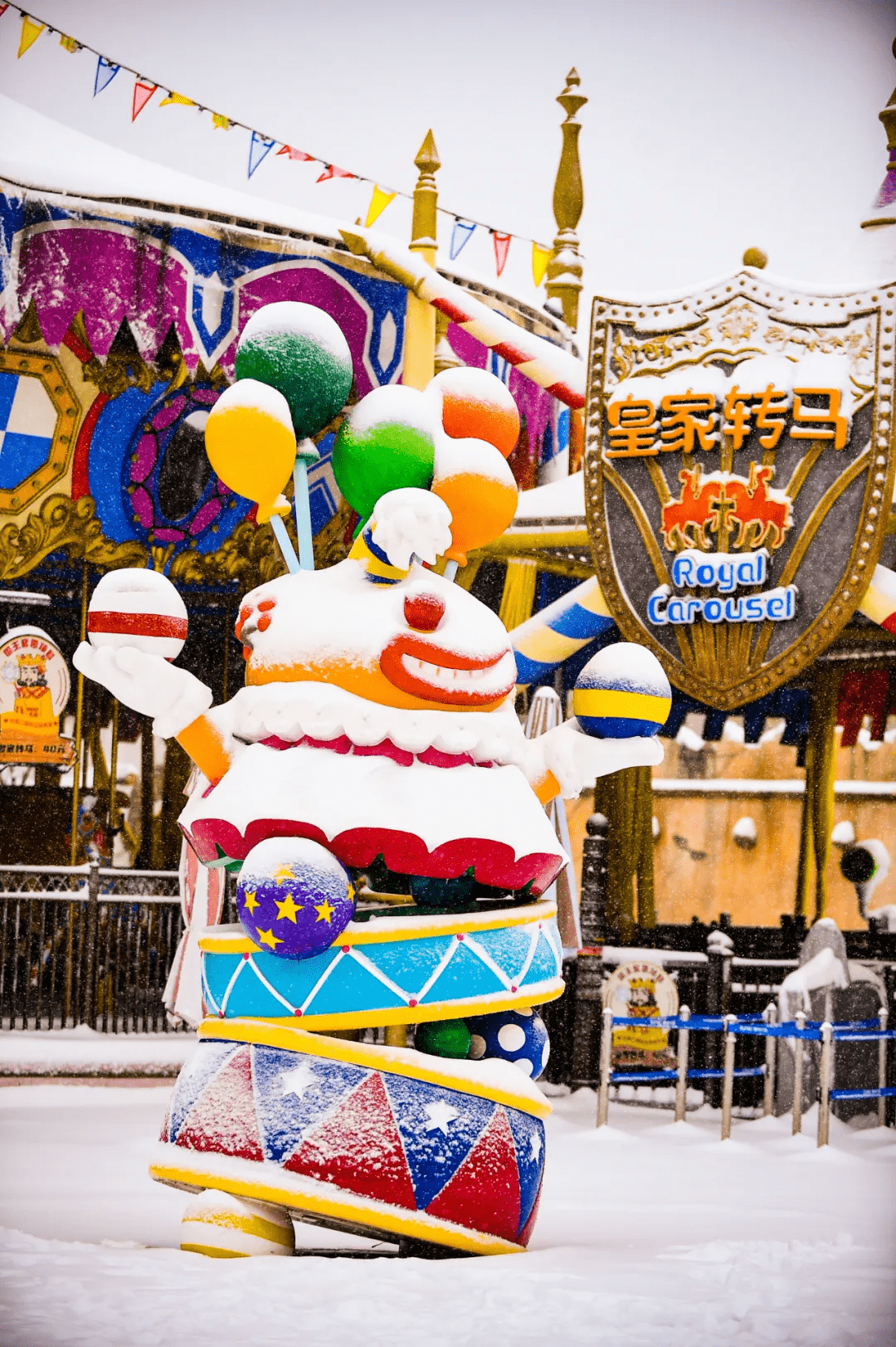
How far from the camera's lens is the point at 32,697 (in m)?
11.5

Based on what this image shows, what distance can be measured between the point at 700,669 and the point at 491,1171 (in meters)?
3.79

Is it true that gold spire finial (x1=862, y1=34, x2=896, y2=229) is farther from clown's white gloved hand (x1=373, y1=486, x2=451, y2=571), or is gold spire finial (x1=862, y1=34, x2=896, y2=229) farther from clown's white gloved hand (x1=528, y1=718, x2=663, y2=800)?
clown's white gloved hand (x1=373, y1=486, x2=451, y2=571)

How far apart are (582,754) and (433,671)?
0.60 meters

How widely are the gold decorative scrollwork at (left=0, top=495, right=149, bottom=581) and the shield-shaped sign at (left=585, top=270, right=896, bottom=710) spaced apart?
138 inches

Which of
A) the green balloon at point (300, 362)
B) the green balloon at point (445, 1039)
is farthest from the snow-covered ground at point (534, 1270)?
the green balloon at point (300, 362)

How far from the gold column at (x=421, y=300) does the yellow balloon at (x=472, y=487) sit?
164 inches

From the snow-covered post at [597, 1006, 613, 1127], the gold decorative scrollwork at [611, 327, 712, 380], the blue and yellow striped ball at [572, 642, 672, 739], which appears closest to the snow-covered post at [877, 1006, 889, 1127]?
the snow-covered post at [597, 1006, 613, 1127]

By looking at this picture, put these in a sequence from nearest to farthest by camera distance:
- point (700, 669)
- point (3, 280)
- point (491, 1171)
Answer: point (491, 1171) < point (700, 669) < point (3, 280)

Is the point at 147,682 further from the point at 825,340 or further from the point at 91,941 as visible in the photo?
the point at 91,941

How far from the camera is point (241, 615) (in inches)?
187

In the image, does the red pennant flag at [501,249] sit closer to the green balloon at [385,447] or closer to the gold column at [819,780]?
the gold column at [819,780]

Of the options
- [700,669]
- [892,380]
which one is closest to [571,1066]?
[700,669]

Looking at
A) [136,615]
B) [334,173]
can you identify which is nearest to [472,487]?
[136,615]

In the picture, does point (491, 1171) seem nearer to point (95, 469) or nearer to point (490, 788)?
point (490, 788)
